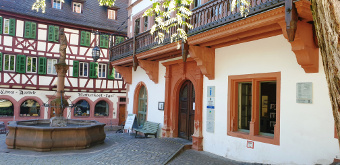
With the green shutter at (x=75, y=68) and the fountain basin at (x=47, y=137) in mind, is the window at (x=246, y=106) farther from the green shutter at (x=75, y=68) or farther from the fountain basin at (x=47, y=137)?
the green shutter at (x=75, y=68)

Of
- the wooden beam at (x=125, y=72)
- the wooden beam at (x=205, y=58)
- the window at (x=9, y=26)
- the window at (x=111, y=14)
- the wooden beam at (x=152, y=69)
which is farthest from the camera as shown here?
the window at (x=111, y=14)

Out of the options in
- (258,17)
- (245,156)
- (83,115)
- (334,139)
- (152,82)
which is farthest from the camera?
(83,115)

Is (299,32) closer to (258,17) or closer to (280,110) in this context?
(258,17)

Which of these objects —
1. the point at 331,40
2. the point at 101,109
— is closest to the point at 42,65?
the point at 101,109

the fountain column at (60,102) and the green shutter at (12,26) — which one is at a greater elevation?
the green shutter at (12,26)

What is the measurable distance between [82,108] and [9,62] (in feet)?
20.9

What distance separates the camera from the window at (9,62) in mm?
20938

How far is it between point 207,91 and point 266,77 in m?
2.62

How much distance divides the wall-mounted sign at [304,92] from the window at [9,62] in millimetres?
19755

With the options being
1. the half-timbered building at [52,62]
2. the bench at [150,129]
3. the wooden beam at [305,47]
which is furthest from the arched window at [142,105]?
the wooden beam at [305,47]

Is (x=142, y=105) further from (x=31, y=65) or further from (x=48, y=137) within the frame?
(x=31, y=65)

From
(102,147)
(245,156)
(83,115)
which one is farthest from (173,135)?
(83,115)

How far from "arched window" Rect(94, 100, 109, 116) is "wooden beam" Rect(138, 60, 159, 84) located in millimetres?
12343

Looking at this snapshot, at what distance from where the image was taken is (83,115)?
24375 mm
